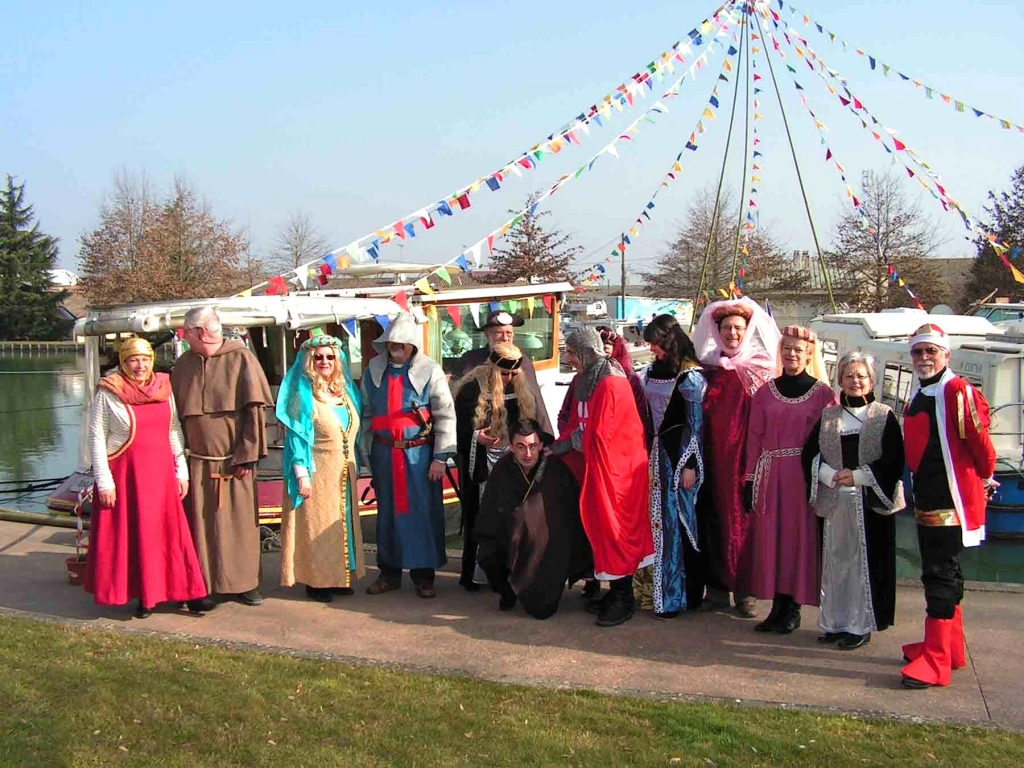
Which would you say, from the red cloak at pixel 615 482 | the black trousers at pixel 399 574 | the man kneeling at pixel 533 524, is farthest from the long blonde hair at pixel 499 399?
the black trousers at pixel 399 574

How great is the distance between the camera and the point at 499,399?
5.58 metres

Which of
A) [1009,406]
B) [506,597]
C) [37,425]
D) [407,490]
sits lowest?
[506,597]

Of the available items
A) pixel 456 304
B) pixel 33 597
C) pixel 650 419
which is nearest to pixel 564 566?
pixel 650 419

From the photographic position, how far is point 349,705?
13.2ft

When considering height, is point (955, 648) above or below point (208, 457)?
below

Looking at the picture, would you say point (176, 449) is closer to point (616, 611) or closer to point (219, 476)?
point (219, 476)

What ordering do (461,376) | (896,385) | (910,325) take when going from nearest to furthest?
(461,376), (896,385), (910,325)

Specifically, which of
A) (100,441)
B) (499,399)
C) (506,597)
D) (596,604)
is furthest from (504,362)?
(100,441)

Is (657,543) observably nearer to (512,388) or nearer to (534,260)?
(512,388)

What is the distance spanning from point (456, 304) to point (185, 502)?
4.30m

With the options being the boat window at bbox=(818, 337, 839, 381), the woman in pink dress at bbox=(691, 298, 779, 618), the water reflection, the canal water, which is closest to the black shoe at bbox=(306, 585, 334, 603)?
the woman in pink dress at bbox=(691, 298, 779, 618)

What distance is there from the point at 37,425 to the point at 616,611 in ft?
63.6

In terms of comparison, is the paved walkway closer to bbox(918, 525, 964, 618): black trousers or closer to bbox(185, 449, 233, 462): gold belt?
bbox(918, 525, 964, 618): black trousers

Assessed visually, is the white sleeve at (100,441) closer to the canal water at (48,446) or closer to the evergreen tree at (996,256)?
the canal water at (48,446)
